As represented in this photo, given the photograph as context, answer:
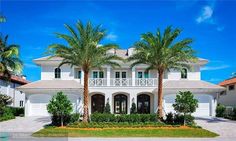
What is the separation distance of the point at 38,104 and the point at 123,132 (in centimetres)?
1774

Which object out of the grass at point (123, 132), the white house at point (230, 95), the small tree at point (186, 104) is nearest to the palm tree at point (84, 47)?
the grass at point (123, 132)

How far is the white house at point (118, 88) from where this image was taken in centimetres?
3678

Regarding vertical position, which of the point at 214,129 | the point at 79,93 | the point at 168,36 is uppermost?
the point at 168,36

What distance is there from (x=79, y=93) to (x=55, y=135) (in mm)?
15171

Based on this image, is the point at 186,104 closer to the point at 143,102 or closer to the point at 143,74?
the point at 143,74

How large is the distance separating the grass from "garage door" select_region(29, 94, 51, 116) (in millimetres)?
14204

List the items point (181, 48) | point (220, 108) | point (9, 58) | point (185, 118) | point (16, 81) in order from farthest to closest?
point (16, 81) < point (220, 108) < point (9, 58) < point (181, 48) < point (185, 118)

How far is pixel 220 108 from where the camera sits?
36656 millimetres

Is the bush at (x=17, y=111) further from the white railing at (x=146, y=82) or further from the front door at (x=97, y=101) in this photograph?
the white railing at (x=146, y=82)

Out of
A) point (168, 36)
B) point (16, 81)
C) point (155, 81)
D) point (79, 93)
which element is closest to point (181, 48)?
point (168, 36)

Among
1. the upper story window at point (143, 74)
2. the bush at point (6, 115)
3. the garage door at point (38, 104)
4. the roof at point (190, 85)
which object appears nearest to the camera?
the bush at point (6, 115)

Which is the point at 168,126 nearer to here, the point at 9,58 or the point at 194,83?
the point at 194,83

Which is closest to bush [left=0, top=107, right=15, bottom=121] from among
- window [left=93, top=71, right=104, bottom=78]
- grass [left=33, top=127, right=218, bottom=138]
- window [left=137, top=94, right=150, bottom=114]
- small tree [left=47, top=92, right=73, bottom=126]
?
small tree [left=47, top=92, right=73, bottom=126]

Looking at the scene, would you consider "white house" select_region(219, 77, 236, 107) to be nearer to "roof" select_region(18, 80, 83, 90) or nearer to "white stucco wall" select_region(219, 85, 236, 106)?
"white stucco wall" select_region(219, 85, 236, 106)
